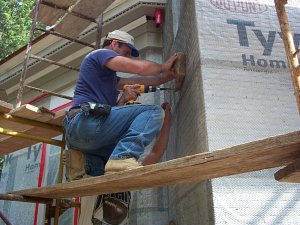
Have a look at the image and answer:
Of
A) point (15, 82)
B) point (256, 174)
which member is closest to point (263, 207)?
point (256, 174)

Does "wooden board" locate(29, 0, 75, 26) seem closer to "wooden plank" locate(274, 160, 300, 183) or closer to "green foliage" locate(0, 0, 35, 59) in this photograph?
"wooden plank" locate(274, 160, 300, 183)

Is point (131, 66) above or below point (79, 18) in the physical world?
below

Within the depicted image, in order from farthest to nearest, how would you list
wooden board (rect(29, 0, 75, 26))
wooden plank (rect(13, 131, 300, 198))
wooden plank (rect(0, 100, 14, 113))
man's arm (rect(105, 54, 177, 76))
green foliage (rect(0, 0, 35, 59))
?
green foliage (rect(0, 0, 35, 59)), wooden board (rect(29, 0, 75, 26)), wooden plank (rect(0, 100, 14, 113)), man's arm (rect(105, 54, 177, 76)), wooden plank (rect(13, 131, 300, 198))

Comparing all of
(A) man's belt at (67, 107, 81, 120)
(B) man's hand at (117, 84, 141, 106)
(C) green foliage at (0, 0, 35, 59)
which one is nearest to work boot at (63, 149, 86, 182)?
(A) man's belt at (67, 107, 81, 120)

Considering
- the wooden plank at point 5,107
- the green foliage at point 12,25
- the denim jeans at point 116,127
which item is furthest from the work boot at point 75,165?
the green foliage at point 12,25

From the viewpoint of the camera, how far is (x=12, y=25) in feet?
44.4

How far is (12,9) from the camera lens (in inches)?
566

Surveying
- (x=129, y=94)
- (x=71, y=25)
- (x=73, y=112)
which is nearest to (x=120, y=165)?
(x=73, y=112)

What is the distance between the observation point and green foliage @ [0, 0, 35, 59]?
1317cm

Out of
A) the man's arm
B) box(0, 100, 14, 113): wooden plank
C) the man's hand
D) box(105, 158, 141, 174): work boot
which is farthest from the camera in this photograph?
box(0, 100, 14, 113): wooden plank

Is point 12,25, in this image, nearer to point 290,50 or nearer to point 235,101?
point 235,101

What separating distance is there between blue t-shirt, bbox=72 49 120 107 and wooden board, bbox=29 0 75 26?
1.58 metres

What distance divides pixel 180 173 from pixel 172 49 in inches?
92.6

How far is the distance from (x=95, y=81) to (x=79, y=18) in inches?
65.6
